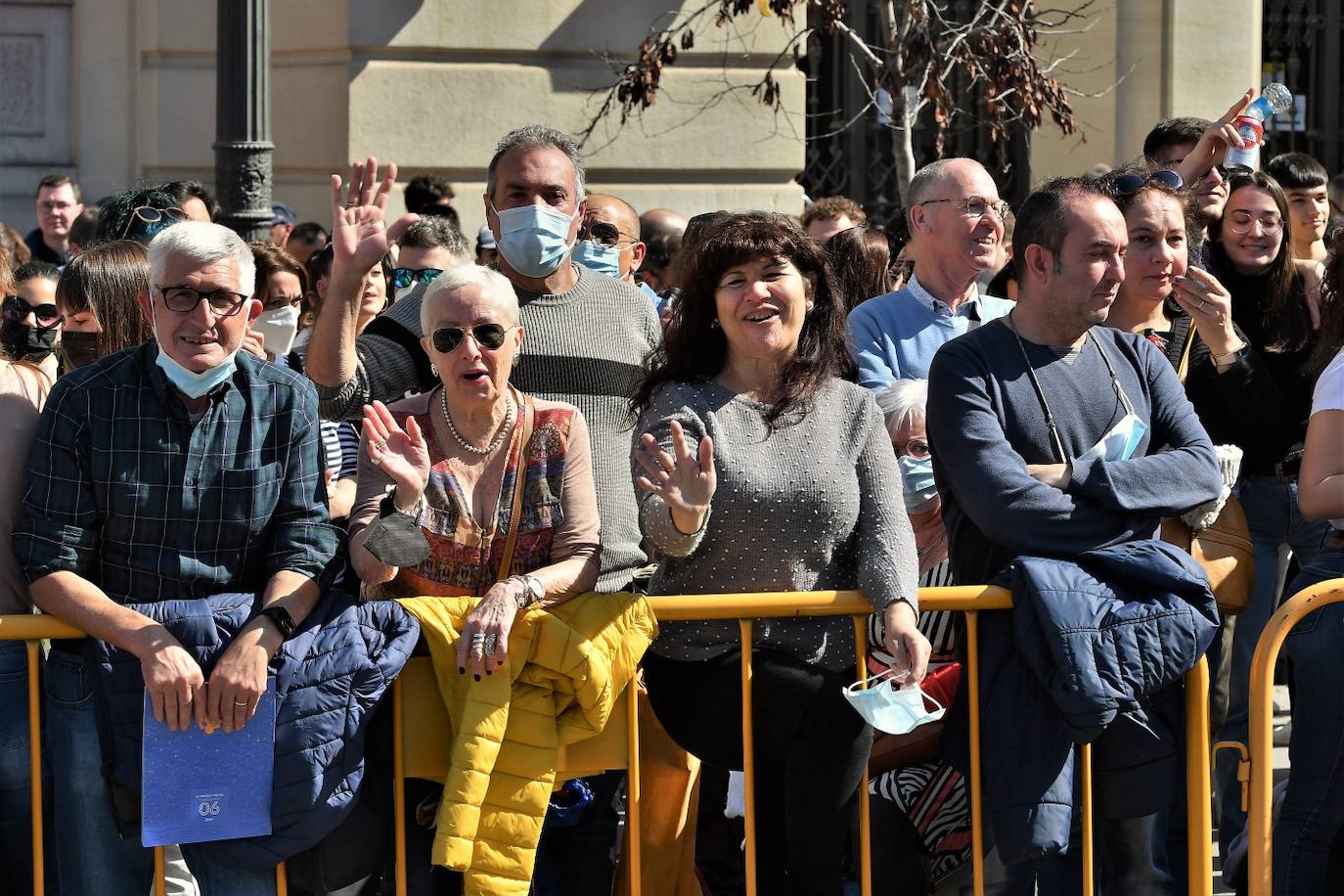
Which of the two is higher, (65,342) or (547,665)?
(65,342)

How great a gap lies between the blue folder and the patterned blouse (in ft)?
1.52

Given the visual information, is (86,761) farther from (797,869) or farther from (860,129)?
(860,129)

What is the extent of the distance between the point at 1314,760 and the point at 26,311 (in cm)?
358

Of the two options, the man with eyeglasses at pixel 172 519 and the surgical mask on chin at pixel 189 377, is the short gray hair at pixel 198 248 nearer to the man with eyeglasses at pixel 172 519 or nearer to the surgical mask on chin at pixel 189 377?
the man with eyeglasses at pixel 172 519

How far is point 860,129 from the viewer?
11750mm

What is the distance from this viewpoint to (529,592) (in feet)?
13.4

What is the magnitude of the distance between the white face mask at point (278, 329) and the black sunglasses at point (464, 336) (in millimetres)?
2041

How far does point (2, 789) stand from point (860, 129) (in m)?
8.55

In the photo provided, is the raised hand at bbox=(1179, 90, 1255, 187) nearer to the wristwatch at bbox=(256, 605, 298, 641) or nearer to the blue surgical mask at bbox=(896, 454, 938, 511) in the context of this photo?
the blue surgical mask at bbox=(896, 454, 938, 511)

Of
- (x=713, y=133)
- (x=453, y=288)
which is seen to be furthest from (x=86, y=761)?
(x=713, y=133)

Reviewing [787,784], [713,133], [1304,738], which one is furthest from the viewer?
[713,133]

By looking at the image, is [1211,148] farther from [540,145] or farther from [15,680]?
[15,680]

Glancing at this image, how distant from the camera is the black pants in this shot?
13.9ft

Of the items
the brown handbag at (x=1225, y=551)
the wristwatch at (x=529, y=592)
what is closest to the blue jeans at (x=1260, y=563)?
the brown handbag at (x=1225, y=551)
